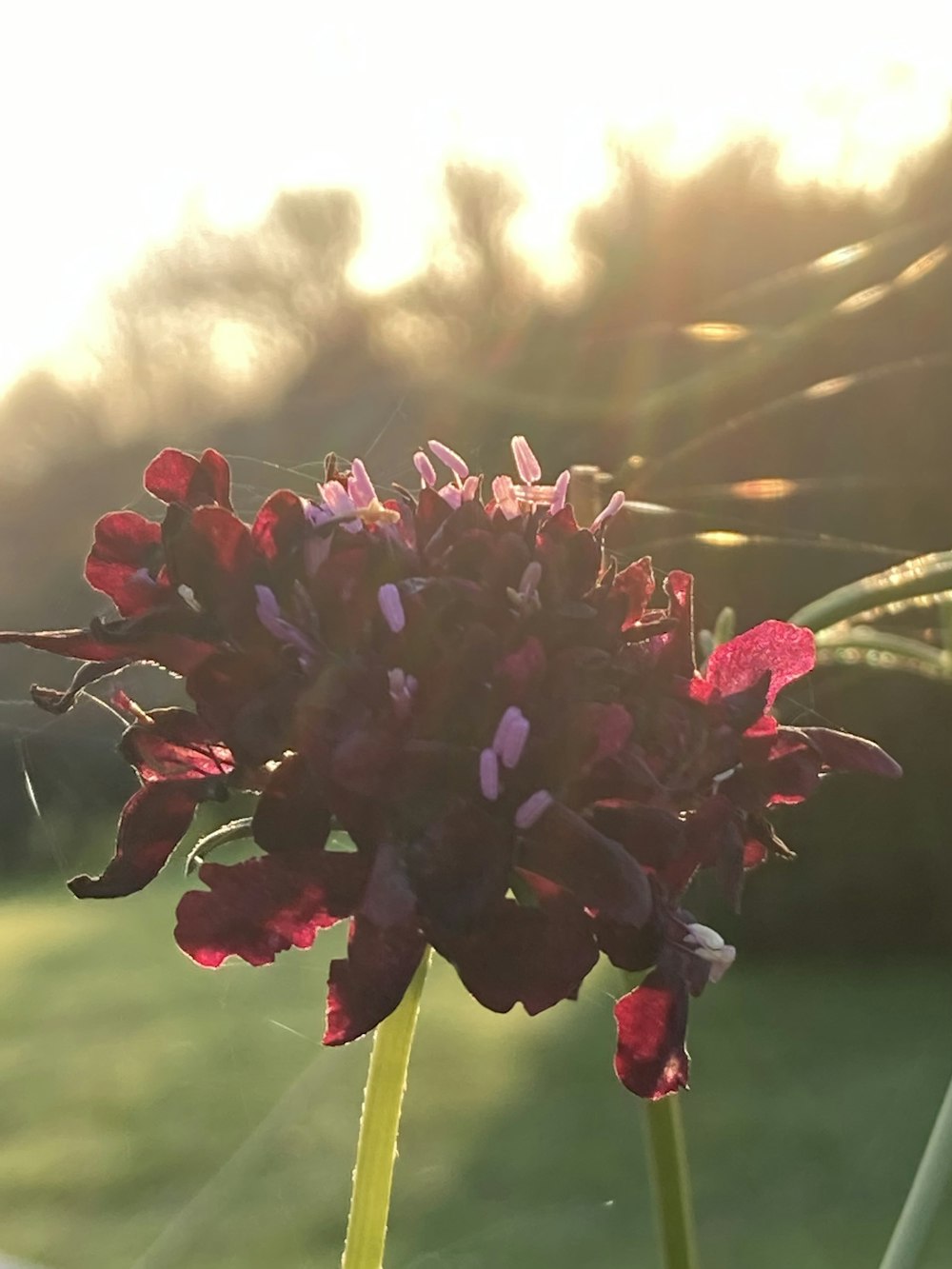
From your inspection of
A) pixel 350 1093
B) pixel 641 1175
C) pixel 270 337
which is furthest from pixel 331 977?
pixel 641 1175

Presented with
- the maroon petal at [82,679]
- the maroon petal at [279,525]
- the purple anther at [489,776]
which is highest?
Result: the maroon petal at [279,525]

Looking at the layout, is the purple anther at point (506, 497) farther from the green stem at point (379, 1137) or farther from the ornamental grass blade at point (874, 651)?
the ornamental grass blade at point (874, 651)

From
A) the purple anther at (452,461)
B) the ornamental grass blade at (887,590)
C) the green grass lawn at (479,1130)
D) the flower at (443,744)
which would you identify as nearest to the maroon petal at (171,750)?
the flower at (443,744)

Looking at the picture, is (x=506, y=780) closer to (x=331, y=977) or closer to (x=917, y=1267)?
(x=331, y=977)

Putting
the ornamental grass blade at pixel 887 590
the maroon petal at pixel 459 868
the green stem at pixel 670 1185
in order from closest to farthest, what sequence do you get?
the maroon petal at pixel 459 868, the green stem at pixel 670 1185, the ornamental grass blade at pixel 887 590

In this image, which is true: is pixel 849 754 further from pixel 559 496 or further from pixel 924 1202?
pixel 924 1202

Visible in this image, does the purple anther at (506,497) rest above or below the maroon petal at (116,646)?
above
